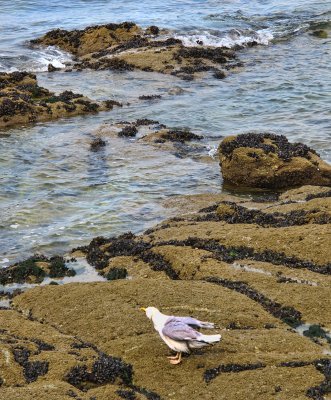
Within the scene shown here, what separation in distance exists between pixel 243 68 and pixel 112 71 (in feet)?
19.1

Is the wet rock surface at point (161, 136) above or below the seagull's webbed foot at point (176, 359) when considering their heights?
below

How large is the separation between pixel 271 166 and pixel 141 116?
773cm

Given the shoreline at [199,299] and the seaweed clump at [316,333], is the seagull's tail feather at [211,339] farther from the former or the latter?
the seaweed clump at [316,333]

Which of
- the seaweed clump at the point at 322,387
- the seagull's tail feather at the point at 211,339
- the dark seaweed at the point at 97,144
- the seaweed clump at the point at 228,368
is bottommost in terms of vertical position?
the dark seaweed at the point at 97,144

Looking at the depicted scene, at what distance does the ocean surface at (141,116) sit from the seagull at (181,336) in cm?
625

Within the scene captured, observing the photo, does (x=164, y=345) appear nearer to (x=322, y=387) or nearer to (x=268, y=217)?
(x=322, y=387)

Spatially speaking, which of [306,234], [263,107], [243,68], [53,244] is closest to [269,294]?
[306,234]

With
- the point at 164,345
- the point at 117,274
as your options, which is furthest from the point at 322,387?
the point at 117,274

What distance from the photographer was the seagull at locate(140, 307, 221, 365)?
726cm

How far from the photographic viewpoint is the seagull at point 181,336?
286 inches

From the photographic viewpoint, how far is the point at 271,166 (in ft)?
55.3

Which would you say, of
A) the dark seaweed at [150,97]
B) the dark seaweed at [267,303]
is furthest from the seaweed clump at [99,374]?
the dark seaweed at [150,97]

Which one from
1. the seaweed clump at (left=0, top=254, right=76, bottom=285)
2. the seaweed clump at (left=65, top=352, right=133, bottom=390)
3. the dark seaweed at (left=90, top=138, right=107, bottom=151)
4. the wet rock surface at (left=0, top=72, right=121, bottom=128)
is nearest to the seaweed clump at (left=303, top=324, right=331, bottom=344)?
the seaweed clump at (left=65, top=352, right=133, bottom=390)

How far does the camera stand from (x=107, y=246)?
12.5m
